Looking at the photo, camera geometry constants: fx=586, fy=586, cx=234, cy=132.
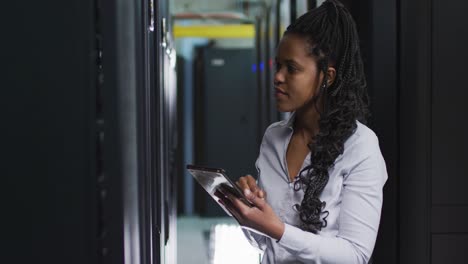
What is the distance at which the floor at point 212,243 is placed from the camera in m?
5.57

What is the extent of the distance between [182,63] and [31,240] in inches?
294

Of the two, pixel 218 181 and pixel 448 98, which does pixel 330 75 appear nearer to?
pixel 218 181

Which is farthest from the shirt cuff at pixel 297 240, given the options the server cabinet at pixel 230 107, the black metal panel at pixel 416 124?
the server cabinet at pixel 230 107

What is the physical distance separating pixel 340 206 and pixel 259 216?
0.20m

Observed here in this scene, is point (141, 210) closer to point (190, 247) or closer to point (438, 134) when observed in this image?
point (438, 134)

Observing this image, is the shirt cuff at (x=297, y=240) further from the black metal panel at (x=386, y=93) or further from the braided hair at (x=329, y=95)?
the black metal panel at (x=386, y=93)

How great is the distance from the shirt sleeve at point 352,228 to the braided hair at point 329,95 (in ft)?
0.17

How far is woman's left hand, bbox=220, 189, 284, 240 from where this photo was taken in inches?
47.3

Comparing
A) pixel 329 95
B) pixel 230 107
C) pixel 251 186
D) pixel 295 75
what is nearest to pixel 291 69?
pixel 295 75

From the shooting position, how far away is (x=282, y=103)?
1.33 meters

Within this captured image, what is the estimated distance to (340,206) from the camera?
1290 millimetres

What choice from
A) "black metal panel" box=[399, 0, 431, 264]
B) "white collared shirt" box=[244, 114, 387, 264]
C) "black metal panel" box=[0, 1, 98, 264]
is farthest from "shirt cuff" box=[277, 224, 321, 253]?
"black metal panel" box=[399, 0, 431, 264]

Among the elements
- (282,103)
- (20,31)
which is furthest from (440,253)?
(20,31)

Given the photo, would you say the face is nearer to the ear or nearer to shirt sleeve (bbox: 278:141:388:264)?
the ear
